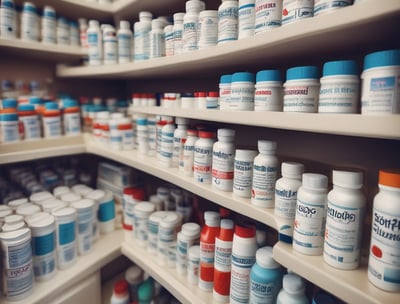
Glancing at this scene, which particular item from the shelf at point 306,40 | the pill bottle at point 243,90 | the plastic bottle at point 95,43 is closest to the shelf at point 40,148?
the plastic bottle at point 95,43

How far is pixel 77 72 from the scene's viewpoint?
4.32ft

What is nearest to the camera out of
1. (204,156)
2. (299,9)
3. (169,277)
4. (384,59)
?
(384,59)

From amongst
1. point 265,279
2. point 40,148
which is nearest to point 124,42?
point 40,148

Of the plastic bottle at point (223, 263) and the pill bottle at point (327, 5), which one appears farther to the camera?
the plastic bottle at point (223, 263)

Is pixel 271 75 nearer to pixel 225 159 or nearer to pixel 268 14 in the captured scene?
pixel 268 14

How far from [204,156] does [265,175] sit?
0.22 meters

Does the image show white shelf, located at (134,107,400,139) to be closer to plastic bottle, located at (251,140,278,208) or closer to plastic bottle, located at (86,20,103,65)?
plastic bottle, located at (251,140,278,208)

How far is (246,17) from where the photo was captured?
630 mm

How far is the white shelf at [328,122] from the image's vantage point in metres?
0.39

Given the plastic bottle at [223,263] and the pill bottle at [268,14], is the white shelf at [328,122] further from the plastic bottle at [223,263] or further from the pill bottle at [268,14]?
the plastic bottle at [223,263]

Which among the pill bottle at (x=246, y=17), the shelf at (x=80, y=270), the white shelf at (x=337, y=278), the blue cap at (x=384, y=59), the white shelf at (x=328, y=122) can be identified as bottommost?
the shelf at (x=80, y=270)

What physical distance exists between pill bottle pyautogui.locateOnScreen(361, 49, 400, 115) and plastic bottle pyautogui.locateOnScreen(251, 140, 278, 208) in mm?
233

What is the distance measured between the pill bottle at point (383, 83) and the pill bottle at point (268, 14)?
23 centimetres

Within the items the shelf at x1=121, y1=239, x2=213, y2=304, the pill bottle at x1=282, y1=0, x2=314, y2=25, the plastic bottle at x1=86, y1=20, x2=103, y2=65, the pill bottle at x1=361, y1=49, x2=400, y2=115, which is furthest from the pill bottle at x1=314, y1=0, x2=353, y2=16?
the plastic bottle at x1=86, y1=20, x2=103, y2=65
